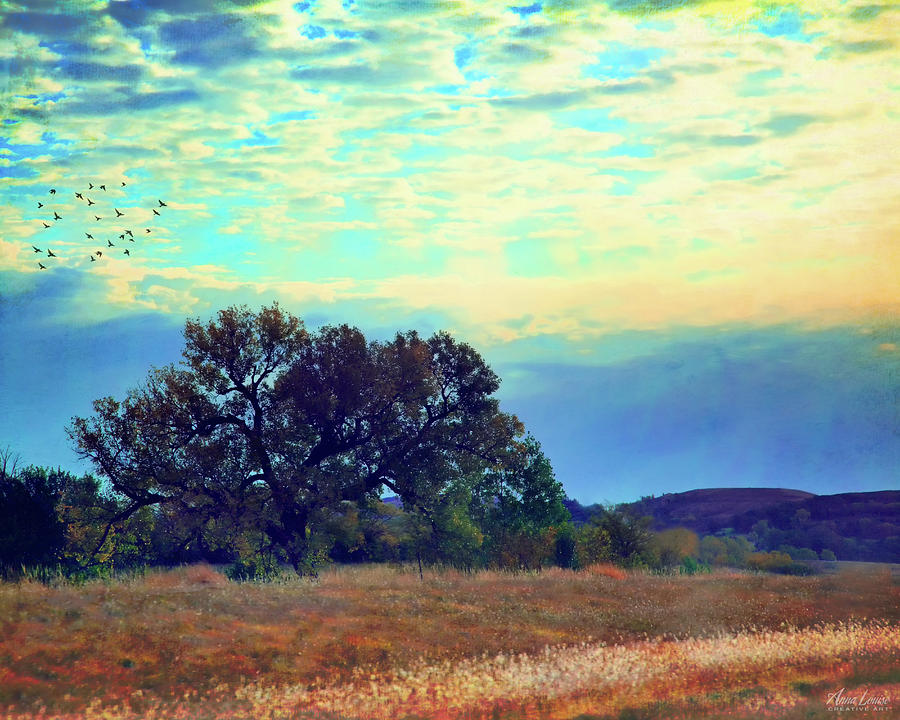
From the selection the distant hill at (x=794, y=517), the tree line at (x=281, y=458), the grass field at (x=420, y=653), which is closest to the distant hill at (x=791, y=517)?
the distant hill at (x=794, y=517)

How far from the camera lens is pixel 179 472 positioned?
3759 centimetres

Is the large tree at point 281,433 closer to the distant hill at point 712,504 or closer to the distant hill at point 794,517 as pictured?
the distant hill at point 794,517

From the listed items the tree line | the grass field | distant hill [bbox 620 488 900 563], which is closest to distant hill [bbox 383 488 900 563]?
distant hill [bbox 620 488 900 563]

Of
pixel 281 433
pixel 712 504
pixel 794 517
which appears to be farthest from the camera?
pixel 712 504

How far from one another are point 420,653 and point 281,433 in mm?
20124

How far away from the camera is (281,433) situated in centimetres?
3906

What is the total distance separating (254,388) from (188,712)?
24.5m

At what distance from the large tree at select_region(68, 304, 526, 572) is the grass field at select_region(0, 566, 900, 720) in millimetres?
8654

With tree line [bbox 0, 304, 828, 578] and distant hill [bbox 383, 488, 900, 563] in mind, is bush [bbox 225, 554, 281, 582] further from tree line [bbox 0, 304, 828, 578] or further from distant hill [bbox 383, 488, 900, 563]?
distant hill [bbox 383, 488, 900, 563]

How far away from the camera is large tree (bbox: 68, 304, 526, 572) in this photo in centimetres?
3794

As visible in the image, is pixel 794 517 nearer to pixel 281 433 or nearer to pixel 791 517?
pixel 791 517

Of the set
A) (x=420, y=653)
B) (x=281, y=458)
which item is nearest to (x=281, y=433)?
(x=281, y=458)

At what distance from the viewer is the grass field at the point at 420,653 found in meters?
16.4

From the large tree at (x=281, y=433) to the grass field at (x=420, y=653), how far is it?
341 inches
